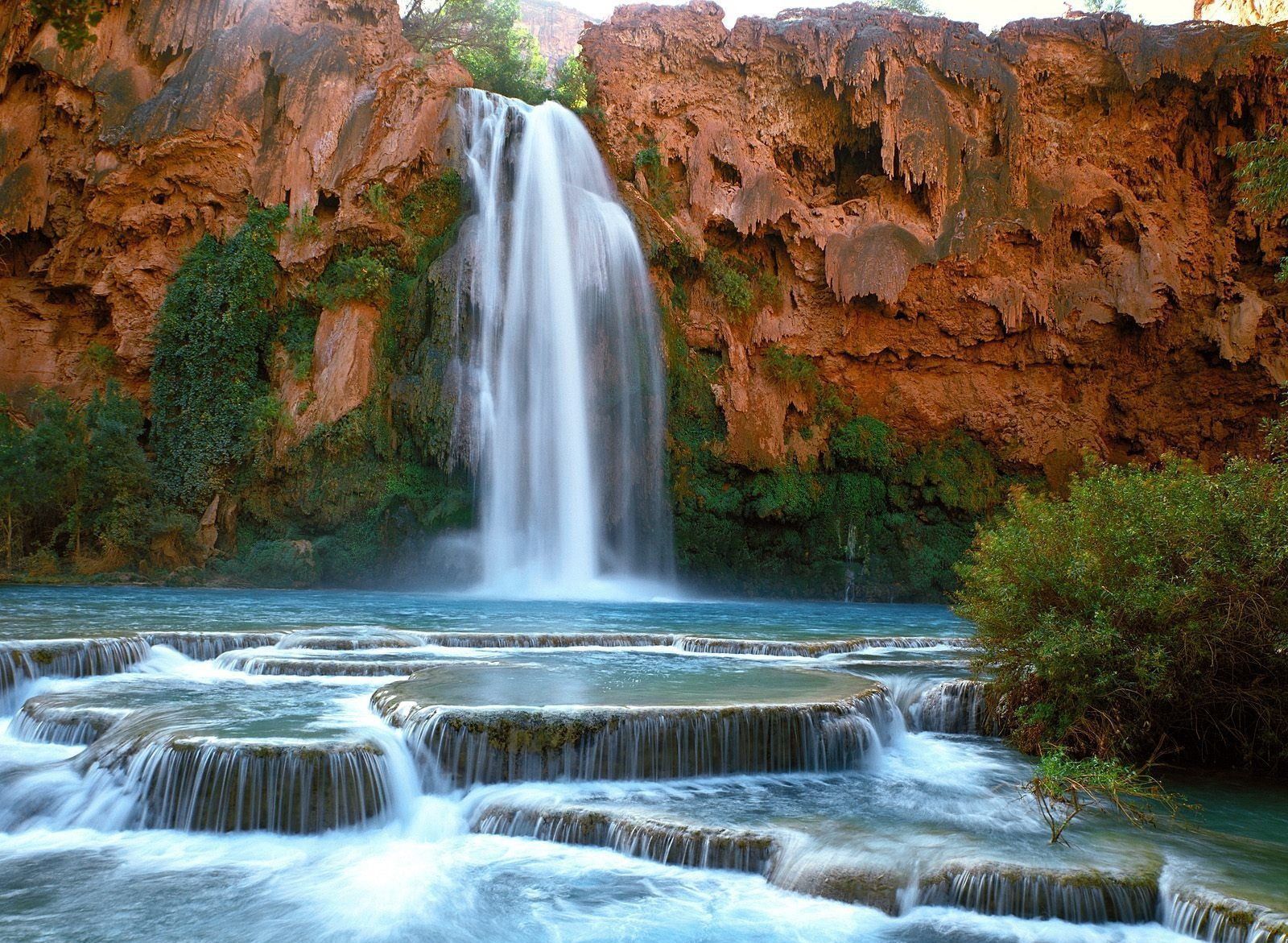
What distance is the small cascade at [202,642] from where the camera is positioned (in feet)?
38.3

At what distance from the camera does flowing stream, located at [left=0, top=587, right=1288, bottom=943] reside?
5.33m

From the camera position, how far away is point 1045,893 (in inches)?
209

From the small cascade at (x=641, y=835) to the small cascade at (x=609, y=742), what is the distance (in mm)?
559

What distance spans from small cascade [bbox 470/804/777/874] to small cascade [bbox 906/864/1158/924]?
1.08 m

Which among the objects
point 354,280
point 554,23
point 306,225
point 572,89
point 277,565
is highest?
point 554,23

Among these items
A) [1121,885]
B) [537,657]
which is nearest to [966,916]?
[1121,885]

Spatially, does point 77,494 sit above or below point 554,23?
below

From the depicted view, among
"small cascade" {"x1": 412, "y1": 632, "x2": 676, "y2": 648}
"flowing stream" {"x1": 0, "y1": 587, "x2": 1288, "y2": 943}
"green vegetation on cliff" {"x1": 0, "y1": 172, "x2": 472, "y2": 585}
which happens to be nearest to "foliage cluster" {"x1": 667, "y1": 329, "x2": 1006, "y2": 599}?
"green vegetation on cliff" {"x1": 0, "y1": 172, "x2": 472, "y2": 585}

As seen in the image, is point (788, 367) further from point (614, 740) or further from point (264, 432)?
point (614, 740)

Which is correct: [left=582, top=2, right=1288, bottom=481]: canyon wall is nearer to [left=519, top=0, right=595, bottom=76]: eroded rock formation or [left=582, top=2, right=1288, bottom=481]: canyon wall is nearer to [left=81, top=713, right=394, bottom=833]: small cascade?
[left=81, top=713, right=394, bottom=833]: small cascade

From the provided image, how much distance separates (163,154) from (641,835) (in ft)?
90.8

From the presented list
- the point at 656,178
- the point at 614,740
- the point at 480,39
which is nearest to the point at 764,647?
the point at 614,740

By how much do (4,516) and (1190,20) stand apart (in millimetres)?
36262

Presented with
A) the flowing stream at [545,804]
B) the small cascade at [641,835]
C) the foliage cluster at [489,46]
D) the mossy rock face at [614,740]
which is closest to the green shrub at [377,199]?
the foliage cluster at [489,46]
